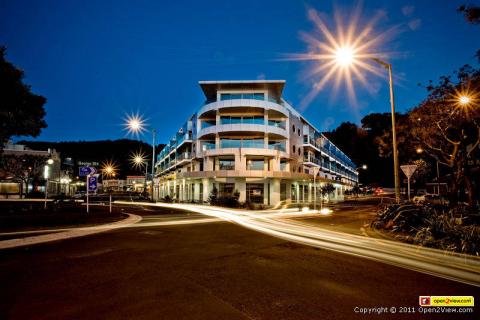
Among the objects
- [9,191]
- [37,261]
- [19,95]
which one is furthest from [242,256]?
[9,191]

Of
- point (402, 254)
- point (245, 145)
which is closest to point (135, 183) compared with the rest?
point (245, 145)

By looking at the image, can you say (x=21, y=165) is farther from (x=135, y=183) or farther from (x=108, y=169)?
(x=135, y=183)

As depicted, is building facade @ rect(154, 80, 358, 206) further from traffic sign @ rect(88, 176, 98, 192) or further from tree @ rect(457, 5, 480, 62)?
tree @ rect(457, 5, 480, 62)

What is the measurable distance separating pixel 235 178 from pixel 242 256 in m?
28.9

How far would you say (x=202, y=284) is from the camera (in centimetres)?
480

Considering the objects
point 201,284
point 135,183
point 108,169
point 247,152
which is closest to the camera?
point 201,284

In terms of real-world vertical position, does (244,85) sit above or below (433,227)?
above

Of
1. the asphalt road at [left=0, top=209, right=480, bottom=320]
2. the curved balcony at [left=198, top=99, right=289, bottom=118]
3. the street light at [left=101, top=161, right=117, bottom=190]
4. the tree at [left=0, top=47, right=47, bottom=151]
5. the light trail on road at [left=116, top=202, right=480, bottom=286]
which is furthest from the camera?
the street light at [left=101, top=161, right=117, bottom=190]

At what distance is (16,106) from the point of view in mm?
16625

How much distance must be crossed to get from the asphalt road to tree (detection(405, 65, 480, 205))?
1106 cm

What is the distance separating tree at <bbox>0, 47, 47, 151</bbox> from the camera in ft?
48.6

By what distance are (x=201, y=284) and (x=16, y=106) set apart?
19143mm

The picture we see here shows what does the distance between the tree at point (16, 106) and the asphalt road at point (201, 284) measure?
12.5m

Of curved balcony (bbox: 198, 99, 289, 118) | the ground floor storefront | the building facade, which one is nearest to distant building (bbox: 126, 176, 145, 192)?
the ground floor storefront
